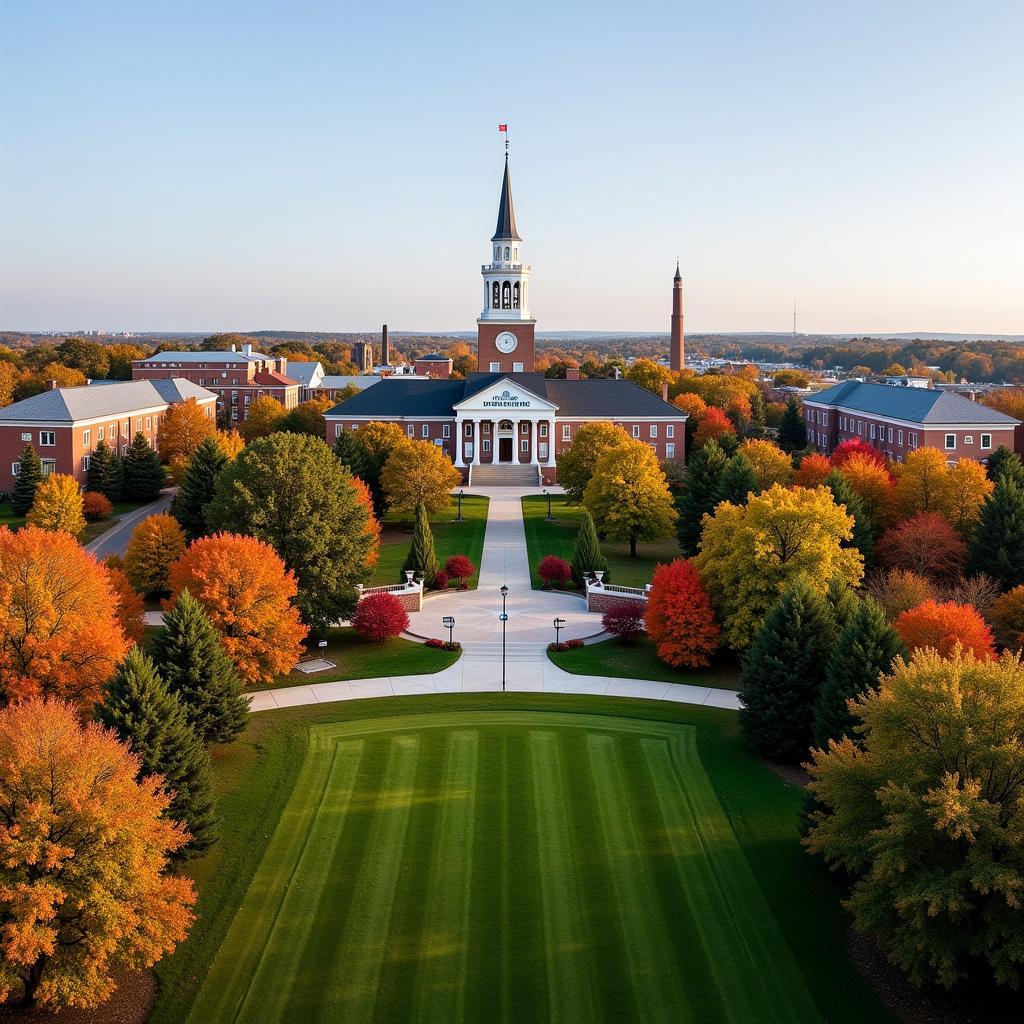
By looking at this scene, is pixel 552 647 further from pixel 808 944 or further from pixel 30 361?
Result: pixel 30 361

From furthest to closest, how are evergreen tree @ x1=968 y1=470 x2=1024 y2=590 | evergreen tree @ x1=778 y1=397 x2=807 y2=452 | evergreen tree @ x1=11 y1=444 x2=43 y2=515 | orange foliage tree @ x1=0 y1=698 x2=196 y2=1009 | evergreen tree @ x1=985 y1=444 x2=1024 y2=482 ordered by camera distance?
evergreen tree @ x1=778 y1=397 x2=807 y2=452
evergreen tree @ x1=11 y1=444 x2=43 y2=515
evergreen tree @ x1=985 y1=444 x2=1024 y2=482
evergreen tree @ x1=968 y1=470 x2=1024 y2=590
orange foliage tree @ x1=0 y1=698 x2=196 y2=1009

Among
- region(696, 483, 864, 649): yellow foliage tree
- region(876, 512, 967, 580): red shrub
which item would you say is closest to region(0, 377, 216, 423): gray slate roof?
region(696, 483, 864, 649): yellow foliage tree

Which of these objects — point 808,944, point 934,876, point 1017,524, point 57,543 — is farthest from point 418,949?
point 1017,524

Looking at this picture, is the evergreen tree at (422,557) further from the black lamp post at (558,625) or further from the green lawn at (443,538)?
the black lamp post at (558,625)

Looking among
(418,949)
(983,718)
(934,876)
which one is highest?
(983,718)

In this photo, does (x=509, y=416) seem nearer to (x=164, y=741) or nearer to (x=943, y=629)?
(x=943, y=629)

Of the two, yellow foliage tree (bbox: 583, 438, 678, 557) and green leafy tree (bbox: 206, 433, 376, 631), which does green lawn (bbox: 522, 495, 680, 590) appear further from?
green leafy tree (bbox: 206, 433, 376, 631)
